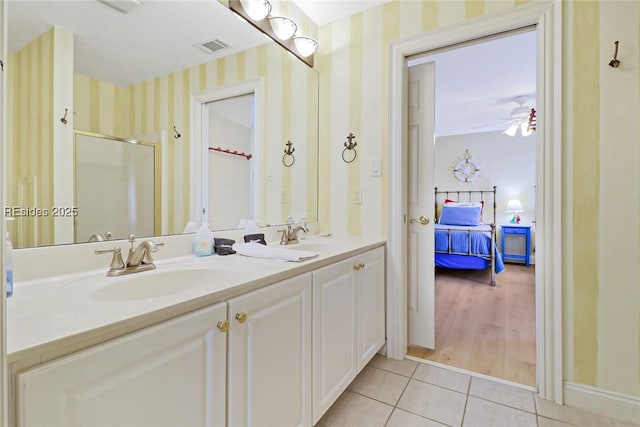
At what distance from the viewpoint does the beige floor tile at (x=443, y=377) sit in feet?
5.60

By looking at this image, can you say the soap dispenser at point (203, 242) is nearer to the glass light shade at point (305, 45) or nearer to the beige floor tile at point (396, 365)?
the beige floor tile at point (396, 365)

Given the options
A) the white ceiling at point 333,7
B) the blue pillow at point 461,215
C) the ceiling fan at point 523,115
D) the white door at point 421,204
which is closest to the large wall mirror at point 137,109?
the white ceiling at point 333,7

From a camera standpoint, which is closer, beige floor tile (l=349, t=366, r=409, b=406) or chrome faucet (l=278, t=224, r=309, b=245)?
beige floor tile (l=349, t=366, r=409, b=406)

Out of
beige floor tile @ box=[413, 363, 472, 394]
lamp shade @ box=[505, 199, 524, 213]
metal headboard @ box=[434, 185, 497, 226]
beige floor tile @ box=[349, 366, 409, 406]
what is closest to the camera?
beige floor tile @ box=[349, 366, 409, 406]

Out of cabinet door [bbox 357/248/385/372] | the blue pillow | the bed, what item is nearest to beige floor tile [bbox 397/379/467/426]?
cabinet door [bbox 357/248/385/372]

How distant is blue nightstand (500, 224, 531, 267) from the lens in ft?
16.3

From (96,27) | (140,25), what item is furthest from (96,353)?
(140,25)

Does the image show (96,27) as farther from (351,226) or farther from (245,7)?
(351,226)

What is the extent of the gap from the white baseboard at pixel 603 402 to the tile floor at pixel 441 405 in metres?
0.03

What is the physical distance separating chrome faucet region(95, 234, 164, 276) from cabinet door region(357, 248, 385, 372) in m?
1.00

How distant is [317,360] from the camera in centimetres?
125

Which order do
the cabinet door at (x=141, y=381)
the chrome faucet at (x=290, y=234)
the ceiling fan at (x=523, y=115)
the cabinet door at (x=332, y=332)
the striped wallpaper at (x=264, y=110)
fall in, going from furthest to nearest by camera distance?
the ceiling fan at (x=523, y=115), the chrome faucet at (x=290, y=234), the cabinet door at (x=332, y=332), the striped wallpaper at (x=264, y=110), the cabinet door at (x=141, y=381)

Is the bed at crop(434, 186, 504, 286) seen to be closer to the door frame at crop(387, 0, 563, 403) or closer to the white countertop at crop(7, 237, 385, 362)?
the door frame at crop(387, 0, 563, 403)

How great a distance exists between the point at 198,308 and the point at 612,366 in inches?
77.0
